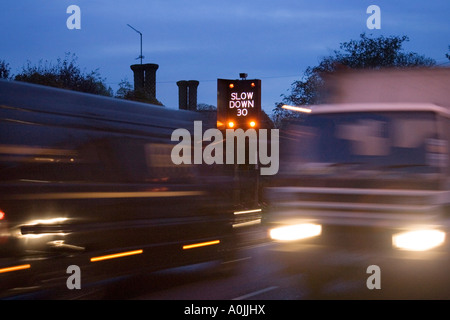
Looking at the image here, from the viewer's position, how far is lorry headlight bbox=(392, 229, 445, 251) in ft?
25.8

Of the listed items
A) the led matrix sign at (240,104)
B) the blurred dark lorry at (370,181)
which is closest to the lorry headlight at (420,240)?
the blurred dark lorry at (370,181)

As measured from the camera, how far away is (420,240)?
310 inches

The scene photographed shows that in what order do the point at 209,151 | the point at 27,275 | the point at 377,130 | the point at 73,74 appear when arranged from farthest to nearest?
the point at 73,74, the point at 209,151, the point at 377,130, the point at 27,275

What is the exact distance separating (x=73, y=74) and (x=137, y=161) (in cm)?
4260

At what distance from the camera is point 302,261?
28.6 feet

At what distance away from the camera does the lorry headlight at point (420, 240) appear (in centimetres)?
787

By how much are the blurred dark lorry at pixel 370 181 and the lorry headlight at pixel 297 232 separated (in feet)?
0.04

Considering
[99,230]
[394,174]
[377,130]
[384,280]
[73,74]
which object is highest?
[73,74]

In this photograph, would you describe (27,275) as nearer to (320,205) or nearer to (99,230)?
(99,230)

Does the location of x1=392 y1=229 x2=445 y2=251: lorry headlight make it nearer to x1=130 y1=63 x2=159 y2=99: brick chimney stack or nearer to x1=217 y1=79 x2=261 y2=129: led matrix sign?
x1=217 y1=79 x2=261 y2=129: led matrix sign

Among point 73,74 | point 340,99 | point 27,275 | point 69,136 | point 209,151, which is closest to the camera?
point 27,275

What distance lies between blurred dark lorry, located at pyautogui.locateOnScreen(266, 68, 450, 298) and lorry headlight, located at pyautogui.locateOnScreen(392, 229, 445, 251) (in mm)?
11

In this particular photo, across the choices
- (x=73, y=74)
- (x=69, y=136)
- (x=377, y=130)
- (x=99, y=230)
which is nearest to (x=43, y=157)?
(x=69, y=136)

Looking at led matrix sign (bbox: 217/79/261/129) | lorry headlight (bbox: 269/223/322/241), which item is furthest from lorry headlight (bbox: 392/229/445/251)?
led matrix sign (bbox: 217/79/261/129)
